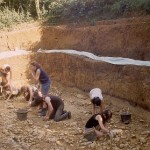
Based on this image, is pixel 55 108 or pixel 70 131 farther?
pixel 55 108

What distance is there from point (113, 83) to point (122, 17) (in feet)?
11.1

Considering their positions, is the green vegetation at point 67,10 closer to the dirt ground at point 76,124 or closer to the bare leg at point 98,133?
the dirt ground at point 76,124

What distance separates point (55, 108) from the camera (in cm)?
913

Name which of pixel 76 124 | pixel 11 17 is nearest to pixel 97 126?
pixel 76 124

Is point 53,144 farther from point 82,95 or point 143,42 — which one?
point 143,42

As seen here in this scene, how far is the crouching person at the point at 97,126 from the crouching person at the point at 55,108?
4.58 ft

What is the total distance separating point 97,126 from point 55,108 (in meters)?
1.70

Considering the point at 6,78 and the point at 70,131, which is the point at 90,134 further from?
the point at 6,78

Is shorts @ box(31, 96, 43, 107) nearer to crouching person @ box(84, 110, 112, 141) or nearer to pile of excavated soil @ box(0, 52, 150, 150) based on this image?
pile of excavated soil @ box(0, 52, 150, 150)

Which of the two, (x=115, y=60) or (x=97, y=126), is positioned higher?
(x=115, y=60)

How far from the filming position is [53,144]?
7.73 m

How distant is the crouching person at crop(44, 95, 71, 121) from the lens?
29.4 feet

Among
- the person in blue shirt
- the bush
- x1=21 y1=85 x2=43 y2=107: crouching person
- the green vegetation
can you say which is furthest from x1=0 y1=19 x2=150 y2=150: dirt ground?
the bush

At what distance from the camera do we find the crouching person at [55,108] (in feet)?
29.4
